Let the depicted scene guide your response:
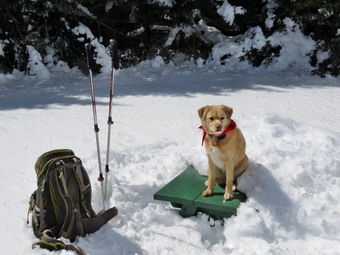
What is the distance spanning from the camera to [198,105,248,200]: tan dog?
3592mm

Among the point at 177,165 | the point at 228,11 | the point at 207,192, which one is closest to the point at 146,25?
the point at 228,11

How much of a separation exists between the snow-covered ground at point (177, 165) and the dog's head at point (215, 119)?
31.3 inches

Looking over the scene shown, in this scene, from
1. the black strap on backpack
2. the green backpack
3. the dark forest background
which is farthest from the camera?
the dark forest background

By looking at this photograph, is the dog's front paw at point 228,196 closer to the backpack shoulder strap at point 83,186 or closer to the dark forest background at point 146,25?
the backpack shoulder strap at point 83,186

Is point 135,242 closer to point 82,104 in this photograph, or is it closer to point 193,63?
point 82,104

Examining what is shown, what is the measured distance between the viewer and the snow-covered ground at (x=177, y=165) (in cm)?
354

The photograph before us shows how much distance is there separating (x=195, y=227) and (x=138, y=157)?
144cm

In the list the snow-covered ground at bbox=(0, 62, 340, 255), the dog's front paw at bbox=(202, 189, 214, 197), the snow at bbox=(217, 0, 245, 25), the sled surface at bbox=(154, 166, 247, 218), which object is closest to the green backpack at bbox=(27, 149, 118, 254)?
the snow-covered ground at bbox=(0, 62, 340, 255)

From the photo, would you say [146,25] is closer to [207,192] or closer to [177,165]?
[177,165]

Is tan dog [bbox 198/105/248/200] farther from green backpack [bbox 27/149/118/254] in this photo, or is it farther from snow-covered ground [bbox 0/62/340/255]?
green backpack [bbox 27/149/118/254]

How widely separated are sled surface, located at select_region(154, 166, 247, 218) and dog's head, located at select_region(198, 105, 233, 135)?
0.71 meters

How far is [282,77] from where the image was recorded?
10312 mm

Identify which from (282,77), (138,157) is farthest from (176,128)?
(282,77)

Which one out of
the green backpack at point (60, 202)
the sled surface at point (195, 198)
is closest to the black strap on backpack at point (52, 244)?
the green backpack at point (60, 202)
